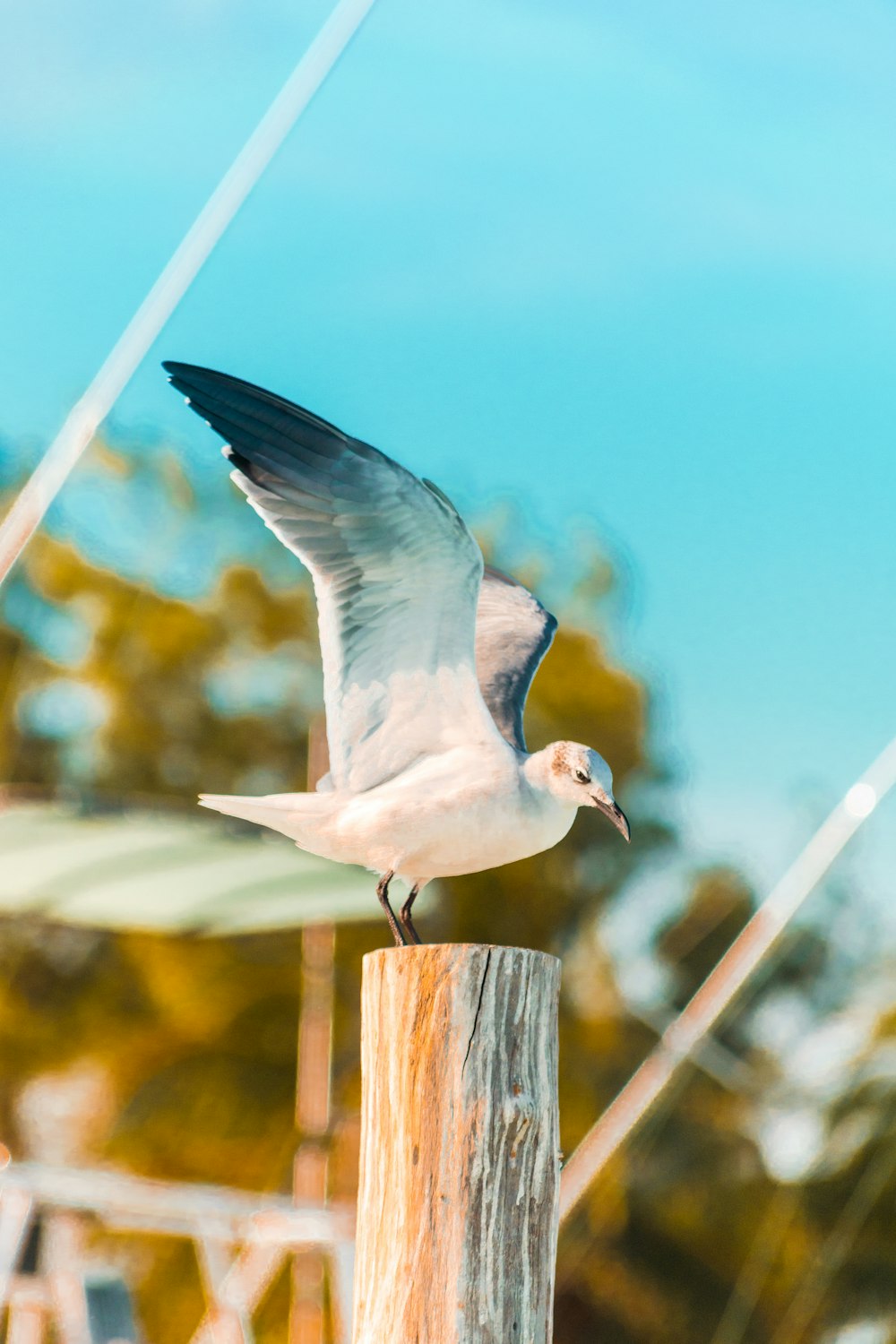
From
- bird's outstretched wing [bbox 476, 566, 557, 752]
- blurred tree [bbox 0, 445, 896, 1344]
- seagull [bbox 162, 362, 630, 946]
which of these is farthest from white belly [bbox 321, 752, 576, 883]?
blurred tree [bbox 0, 445, 896, 1344]

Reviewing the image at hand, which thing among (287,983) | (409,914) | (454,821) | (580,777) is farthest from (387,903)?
(287,983)

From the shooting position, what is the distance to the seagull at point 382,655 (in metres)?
1.60

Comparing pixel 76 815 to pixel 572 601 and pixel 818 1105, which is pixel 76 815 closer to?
pixel 572 601

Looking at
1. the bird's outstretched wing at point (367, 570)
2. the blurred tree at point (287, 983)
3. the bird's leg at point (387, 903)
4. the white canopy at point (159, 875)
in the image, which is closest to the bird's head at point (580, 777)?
the bird's outstretched wing at point (367, 570)

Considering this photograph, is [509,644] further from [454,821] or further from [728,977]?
[728,977]

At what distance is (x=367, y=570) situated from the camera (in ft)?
5.65

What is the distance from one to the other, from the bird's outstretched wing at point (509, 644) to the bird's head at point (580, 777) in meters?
0.21

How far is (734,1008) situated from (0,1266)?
2.29m

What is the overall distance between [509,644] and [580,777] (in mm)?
534

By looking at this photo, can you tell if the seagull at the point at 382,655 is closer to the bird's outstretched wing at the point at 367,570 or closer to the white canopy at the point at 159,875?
the bird's outstretched wing at the point at 367,570

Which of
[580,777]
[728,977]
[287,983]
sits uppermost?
[580,777]

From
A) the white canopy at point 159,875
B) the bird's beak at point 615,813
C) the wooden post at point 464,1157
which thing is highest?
the bird's beak at point 615,813

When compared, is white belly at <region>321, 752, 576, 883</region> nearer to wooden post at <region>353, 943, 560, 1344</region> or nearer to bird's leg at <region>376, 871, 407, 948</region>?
bird's leg at <region>376, 871, 407, 948</region>

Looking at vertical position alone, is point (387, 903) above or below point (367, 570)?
below
